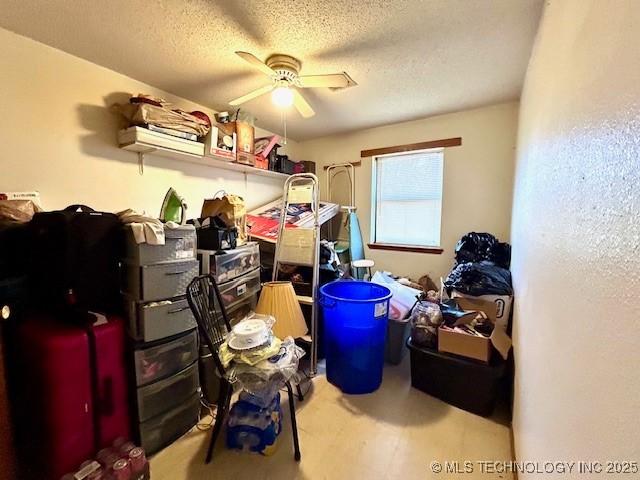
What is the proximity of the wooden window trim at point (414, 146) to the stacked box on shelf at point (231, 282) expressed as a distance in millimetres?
1963

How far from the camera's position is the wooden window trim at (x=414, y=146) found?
9.71 feet

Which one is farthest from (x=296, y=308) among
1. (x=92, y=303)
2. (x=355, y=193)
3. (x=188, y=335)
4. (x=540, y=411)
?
(x=355, y=193)

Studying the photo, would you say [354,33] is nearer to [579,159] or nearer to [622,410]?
[579,159]

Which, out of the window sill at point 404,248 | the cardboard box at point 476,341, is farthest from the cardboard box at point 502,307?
the window sill at point 404,248

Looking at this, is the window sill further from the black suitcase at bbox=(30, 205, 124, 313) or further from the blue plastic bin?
the black suitcase at bbox=(30, 205, 124, 313)

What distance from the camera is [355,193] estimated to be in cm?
364

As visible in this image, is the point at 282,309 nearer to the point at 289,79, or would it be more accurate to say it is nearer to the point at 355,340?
the point at 355,340

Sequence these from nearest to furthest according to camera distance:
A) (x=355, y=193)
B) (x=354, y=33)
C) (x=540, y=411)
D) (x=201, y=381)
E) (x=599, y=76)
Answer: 1. (x=599, y=76)
2. (x=540, y=411)
3. (x=354, y=33)
4. (x=201, y=381)
5. (x=355, y=193)

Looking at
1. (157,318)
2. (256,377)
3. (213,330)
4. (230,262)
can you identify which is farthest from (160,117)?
(256,377)

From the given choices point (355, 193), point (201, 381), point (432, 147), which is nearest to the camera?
point (201, 381)

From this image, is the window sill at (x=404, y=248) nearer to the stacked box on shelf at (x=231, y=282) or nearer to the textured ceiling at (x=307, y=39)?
the textured ceiling at (x=307, y=39)

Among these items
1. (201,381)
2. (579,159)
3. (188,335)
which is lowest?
(201,381)

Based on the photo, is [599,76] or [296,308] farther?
Answer: [296,308]

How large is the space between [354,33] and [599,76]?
4.60ft
